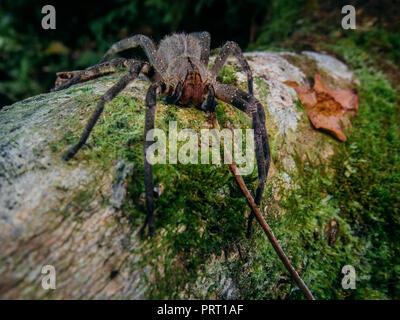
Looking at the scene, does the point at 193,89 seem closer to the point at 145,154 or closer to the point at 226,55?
the point at 226,55

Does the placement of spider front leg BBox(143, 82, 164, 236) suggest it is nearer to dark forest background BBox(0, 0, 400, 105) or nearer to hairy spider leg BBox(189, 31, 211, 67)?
hairy spider leg BBox(189, 31, 211, 67)

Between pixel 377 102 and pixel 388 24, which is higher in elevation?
pixel 388 24

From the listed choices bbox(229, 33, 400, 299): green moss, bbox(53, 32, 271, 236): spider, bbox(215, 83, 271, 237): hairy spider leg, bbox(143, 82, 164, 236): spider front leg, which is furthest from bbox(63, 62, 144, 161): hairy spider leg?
bbox(229, 33, 400, 299): green moss

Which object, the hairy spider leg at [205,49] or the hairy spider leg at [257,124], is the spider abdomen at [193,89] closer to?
the hairy spider leg at [257,124]

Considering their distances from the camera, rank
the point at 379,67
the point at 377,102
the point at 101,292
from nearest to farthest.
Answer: the point at 101,292
the point at 377,102
the point at 379,67

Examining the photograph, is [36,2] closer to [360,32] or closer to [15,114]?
[15,114]

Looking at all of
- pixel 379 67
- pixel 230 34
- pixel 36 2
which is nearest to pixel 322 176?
pixel 379 67
